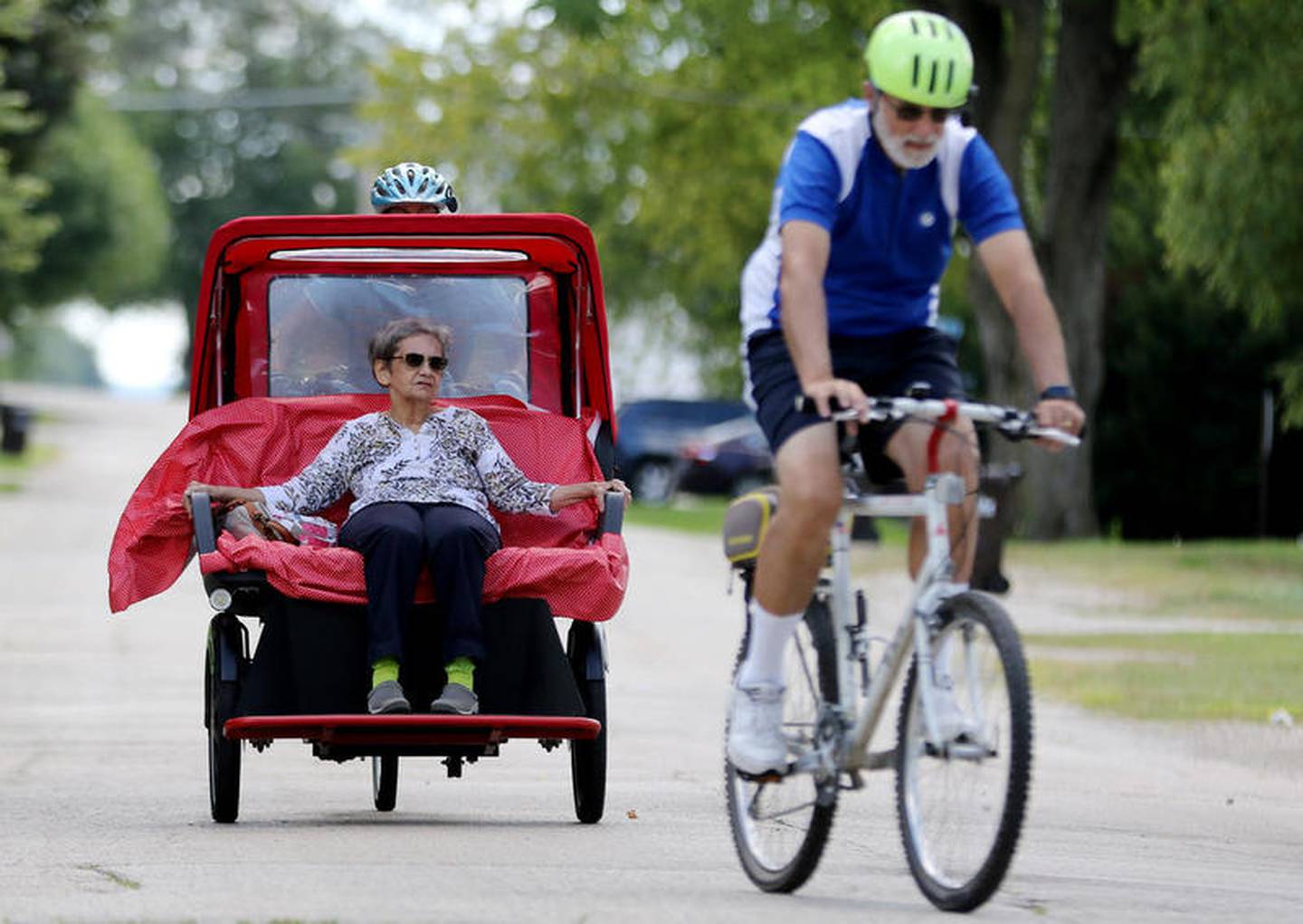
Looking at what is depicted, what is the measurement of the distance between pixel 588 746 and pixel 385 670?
77 centimetres

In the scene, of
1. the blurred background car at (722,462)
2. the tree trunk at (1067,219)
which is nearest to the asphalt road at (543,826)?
the tree trunk at (1067,219)

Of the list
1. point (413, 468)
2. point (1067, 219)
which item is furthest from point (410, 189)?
point (1067, 219)

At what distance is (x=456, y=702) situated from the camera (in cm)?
853

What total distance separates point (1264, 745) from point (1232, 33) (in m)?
14.9

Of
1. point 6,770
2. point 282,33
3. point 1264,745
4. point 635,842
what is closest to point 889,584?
point 1264,745

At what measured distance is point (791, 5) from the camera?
38.7 meters

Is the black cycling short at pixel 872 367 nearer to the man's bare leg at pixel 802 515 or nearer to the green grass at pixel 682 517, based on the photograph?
the man's bare leg at pixel 802 515

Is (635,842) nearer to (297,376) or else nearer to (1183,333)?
(297,376)

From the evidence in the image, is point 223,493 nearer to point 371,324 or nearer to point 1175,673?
point 371,324

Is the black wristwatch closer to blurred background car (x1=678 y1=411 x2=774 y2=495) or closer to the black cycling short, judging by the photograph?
the black cycling short

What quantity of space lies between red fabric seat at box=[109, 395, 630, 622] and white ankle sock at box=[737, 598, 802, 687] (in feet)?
5.32

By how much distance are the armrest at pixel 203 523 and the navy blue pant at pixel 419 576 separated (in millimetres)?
430

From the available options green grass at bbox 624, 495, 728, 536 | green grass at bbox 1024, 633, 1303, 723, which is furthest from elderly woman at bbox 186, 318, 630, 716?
green grass at bbox 624, 495, 728, 536

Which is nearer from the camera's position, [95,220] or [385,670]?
[385,670]
